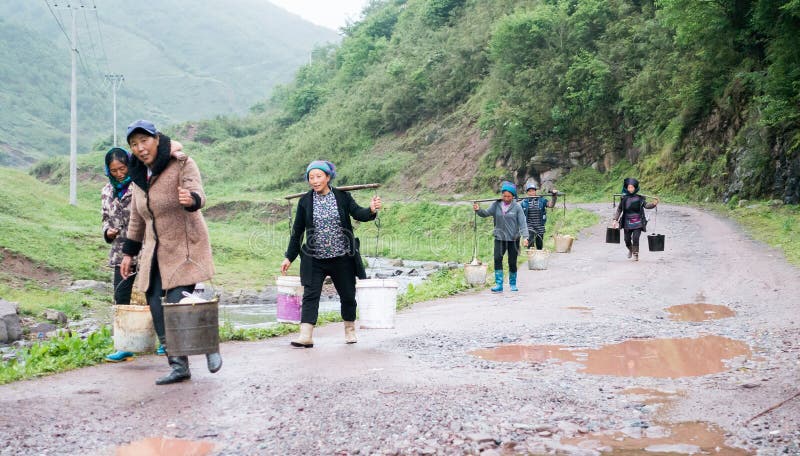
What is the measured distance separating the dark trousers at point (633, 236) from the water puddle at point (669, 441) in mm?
13321

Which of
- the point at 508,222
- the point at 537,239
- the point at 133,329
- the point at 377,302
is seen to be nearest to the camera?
the point at 133,329

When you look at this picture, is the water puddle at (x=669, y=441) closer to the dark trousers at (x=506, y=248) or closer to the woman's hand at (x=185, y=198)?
the woman's hand at (x=185, y=198)

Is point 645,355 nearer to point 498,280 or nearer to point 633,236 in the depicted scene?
point 498,280

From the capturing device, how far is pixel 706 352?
303 inches

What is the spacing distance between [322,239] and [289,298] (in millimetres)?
1716

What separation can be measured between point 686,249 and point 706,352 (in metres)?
12.9

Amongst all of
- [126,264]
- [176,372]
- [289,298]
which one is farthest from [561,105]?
[176,372]

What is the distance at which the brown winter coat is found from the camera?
22.6 feet

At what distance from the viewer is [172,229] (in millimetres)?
6969

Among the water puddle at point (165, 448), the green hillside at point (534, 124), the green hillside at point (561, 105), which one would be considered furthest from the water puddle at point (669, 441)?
the green hillside at point (561, 105)

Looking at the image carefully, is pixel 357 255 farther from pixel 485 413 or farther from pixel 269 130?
pixel 269 130

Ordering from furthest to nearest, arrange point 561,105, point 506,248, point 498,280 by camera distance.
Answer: point 561,105, point 498,280, point 506,248

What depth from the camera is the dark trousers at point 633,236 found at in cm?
1795

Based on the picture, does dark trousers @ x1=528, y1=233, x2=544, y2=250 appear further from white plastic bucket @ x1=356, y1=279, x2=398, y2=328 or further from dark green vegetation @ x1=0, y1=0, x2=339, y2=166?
dark green vegetation @ x1=0, y1=0, x2=339, y2=166
